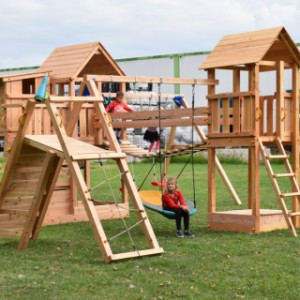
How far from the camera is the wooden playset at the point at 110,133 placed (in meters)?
10.9

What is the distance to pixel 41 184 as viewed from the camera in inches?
448

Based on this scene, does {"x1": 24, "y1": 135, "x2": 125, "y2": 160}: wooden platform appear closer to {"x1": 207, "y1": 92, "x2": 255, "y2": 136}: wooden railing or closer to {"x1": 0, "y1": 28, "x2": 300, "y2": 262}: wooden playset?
{"x1": 0, "y1": 28, "x2": 300, "y2": 262}: wooden playset

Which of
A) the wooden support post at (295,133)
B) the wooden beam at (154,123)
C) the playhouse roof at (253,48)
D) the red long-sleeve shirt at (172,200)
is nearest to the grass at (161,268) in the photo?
the red long-sleeve shirt at (172,200)

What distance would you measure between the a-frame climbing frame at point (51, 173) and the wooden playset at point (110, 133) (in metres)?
0.01

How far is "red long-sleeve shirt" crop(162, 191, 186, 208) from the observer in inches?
491

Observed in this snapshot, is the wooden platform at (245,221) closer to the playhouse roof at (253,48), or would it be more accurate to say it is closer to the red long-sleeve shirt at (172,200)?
the red long-sleeve shirt at (172,200)

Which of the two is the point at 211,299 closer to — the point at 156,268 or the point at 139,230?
the point at 156,268

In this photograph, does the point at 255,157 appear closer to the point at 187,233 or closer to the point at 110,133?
the point at 187,233

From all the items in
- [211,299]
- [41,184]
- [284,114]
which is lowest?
[211,299]

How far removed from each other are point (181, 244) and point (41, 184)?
2.19m

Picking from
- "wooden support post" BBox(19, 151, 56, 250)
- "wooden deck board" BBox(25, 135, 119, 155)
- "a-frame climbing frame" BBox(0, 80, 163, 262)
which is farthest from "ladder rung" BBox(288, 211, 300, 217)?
"wooden support post" BBox(19, 151, 56, 250)

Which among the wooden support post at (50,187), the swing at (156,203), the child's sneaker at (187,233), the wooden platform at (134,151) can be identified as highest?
the wooden platform at (134,151)

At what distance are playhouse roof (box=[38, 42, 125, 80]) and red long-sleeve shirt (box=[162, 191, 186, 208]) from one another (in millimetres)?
3572

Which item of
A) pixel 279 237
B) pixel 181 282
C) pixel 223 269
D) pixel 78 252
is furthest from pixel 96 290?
pixel 279 237
